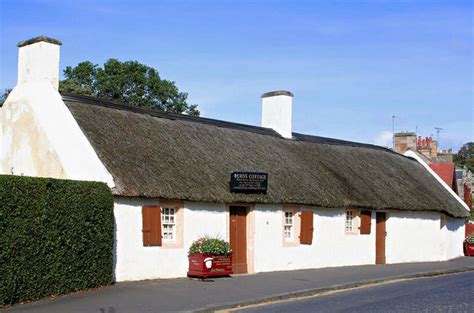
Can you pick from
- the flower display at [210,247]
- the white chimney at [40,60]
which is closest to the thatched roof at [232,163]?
the white chimney at [40,60]

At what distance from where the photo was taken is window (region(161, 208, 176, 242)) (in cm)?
1803

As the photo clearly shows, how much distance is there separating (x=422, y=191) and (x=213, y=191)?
513 inches

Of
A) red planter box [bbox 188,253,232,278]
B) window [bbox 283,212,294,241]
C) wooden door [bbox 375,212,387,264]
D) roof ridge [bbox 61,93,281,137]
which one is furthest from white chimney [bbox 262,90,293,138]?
red planter box [bbox 188,253,232,278]

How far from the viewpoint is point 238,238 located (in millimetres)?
20266

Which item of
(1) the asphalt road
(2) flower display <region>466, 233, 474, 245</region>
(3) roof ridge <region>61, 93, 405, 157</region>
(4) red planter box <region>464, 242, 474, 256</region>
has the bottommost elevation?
(4) red planter box <region>464, 242, 474, 256</region>

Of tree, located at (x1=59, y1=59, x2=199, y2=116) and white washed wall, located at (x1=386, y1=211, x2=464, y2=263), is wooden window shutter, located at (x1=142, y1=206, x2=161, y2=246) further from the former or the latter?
tree, located at (x1=59, y1=59, x2=199, y2=116)

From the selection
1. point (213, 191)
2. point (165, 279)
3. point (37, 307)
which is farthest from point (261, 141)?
point (37, 307)

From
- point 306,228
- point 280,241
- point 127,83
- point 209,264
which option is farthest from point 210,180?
point 127,83

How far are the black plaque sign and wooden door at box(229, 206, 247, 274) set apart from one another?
30.6 inches

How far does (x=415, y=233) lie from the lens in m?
27.8

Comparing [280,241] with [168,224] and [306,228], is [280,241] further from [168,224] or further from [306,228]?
[168,224]

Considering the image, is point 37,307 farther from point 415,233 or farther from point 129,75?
point 129,75

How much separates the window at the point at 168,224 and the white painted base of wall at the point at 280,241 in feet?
1.05

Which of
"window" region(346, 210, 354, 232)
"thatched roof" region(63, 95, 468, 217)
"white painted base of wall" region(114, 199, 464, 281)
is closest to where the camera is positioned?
"white painted base of wall" region(114, 199, 464, 281)
